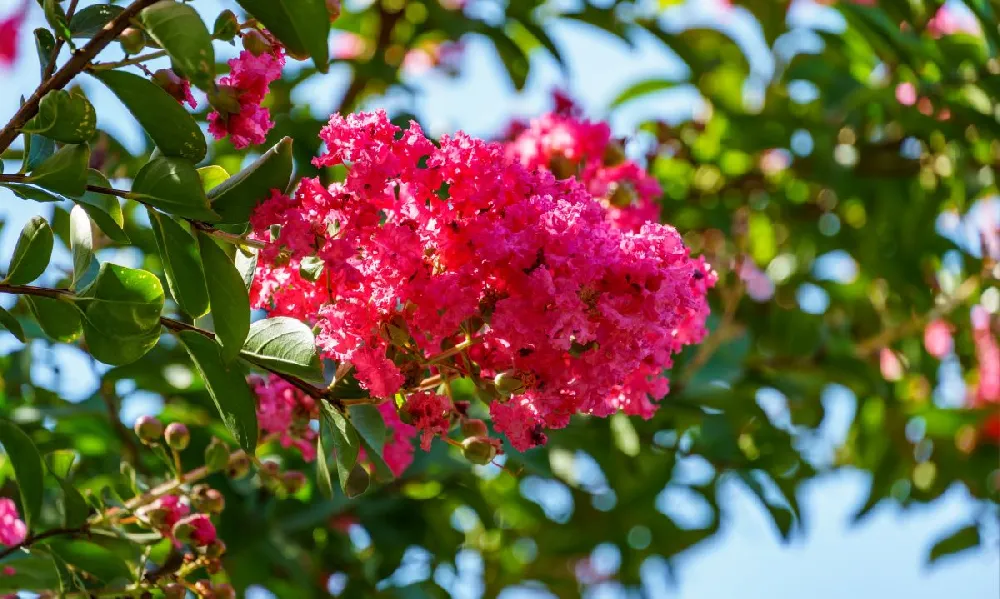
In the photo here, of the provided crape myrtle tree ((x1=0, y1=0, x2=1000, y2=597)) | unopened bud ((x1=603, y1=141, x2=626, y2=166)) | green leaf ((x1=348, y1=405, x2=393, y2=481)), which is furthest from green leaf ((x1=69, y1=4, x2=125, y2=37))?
unopened bud ((x1=603, y1=141, x2=626, y2=166))

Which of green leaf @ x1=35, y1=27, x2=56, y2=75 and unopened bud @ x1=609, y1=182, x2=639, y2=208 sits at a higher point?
green leaf @ x1=35, y1=27, x2=56, y2=75

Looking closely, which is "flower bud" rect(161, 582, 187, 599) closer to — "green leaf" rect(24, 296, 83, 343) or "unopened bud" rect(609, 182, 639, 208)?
"green leaf" rect(24, 296, 83, 343)

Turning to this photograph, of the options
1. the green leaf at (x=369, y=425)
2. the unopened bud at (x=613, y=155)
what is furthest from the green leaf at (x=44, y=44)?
the unopened bud at (x=613, y=155)

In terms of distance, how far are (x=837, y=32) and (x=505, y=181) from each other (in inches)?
72.7

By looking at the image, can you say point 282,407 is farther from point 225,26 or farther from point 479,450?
point 225,26

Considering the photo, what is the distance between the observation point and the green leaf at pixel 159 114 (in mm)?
977

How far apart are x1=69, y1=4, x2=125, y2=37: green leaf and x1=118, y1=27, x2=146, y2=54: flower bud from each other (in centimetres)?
2

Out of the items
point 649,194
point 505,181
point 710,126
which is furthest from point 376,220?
point 710,126

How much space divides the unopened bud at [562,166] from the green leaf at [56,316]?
0.88m

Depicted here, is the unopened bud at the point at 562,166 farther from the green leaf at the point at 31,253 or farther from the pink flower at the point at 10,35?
the pink flower at the point at 10,35

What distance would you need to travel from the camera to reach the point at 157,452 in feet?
4.84

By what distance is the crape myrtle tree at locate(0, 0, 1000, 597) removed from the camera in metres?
1.04

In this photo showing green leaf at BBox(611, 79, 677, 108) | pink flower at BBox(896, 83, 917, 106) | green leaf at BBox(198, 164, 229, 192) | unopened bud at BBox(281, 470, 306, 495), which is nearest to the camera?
green leaf at BBox(198, 164, 229, 192)

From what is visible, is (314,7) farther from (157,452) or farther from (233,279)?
(157,452)
